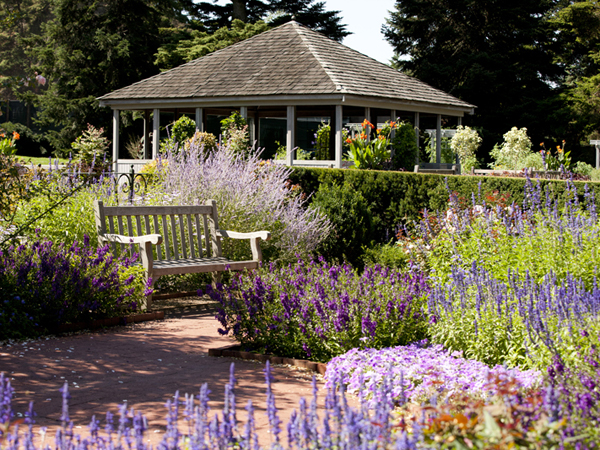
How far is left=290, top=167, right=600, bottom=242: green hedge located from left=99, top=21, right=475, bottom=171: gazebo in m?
5.47

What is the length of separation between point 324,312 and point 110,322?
2.42 m

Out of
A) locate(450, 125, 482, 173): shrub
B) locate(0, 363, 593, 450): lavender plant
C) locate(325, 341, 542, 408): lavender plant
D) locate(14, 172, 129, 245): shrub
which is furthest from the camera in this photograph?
locate(450, 125, 482, 173): shrub

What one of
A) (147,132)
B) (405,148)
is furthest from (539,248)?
(147,132)

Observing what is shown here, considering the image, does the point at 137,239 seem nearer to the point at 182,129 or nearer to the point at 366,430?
the point at 366,430

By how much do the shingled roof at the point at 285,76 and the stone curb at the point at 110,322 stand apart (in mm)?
11549

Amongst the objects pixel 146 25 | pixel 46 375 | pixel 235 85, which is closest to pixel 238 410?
pixel 46 375

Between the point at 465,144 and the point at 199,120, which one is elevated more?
the point at 199,120

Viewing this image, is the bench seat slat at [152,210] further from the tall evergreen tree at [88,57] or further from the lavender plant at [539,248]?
the tall evergreen tree at [88,57]

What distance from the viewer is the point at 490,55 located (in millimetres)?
33125

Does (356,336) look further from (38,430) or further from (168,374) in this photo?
(38,430)

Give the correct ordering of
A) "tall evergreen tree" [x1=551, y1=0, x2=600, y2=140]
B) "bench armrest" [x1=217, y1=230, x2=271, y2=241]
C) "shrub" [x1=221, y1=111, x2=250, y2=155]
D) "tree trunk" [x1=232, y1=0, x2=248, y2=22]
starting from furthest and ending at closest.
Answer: "tree trunk" [x1=232, y1=0, x2=248, y2=22] < "tall evergreen tree" [x1=551, y1=0, x2=600, y2=140] < "shrub" [x1=221, y1=111, x2=250, y2=155] < "bench armrest" [x1=217, y1=230, x2=271, y2=241]

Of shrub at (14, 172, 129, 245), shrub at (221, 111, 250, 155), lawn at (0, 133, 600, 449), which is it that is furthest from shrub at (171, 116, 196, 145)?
shrub at (14, 172, 129, 245)

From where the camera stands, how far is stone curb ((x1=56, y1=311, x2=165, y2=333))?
18.9ft

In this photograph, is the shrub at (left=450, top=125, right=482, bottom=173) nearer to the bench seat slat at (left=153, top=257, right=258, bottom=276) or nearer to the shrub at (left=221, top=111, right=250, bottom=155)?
the shrub at (left=221, top=111, right=250, bottom=155)
